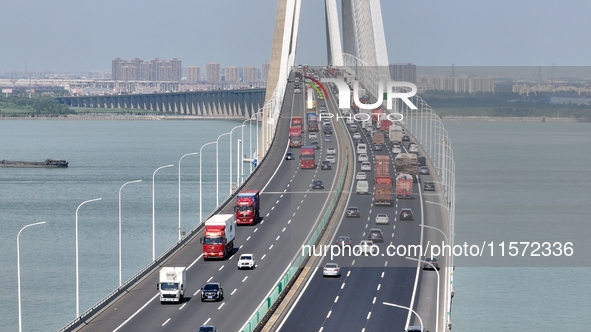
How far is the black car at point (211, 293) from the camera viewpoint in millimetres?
40625

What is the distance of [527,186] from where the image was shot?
107m

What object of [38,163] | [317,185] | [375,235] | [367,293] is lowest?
[38,163]

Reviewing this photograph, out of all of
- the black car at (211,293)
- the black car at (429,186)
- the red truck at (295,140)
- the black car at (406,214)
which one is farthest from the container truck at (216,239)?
the red truck at (295,140)

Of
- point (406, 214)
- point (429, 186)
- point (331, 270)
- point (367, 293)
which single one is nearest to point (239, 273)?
point (331, 270)

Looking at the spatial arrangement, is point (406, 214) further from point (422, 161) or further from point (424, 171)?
point (422, 161)

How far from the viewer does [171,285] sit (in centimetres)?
4034

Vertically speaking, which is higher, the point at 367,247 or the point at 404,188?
the point at 404,188

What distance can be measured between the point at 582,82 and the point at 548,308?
29101mm

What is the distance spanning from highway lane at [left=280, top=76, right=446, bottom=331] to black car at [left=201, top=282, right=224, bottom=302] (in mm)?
2845

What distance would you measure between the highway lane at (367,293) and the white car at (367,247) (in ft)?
1.89

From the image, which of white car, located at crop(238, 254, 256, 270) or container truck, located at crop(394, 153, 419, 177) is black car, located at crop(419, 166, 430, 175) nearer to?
container truck, located at crop(394, 153, 419, 177)

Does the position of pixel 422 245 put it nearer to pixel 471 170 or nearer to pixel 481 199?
pixel 481 199

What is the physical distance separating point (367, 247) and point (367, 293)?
8718 millimetres

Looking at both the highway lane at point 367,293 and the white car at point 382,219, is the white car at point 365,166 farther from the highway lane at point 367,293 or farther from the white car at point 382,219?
the highway lane at point 367,293
